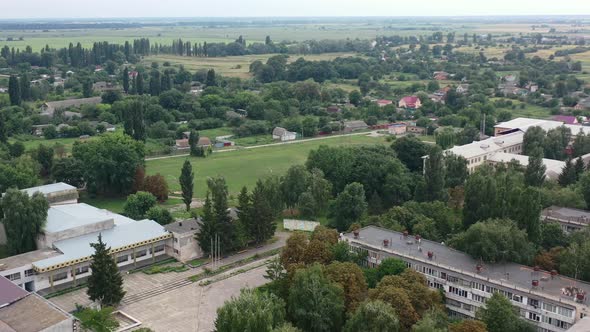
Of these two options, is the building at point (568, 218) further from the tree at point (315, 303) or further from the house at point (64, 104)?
the house at point (64, 104)

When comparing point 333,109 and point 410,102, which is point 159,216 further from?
point 410,102

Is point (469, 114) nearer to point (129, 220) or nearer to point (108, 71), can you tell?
point (129, 220)

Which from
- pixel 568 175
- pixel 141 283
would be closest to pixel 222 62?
pixel 568 175

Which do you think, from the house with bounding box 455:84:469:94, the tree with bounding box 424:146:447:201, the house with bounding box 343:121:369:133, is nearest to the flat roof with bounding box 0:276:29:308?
the tree with bounding box 424:146:447:201

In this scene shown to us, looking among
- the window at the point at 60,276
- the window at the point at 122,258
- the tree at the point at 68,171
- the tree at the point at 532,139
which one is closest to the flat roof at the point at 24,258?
the window at the point at 60,276

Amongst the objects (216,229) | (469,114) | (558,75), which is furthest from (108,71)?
(216,229)

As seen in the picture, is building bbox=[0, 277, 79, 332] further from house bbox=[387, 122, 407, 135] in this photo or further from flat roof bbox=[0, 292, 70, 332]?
house bbox=[387, 122, 407, 135]
